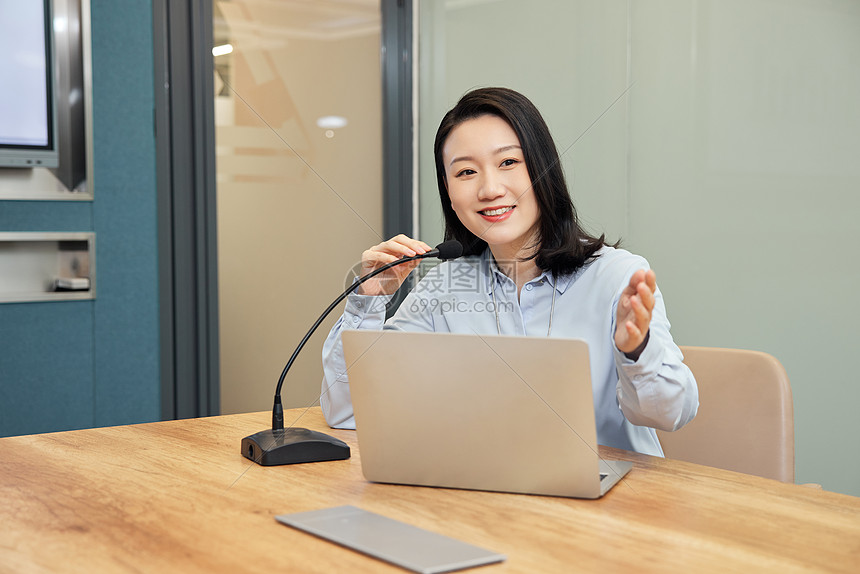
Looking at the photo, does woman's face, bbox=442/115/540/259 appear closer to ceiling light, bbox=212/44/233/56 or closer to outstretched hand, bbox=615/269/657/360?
outstretched hand, bbox=615/269/657/360

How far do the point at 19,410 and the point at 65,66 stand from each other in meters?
1.14

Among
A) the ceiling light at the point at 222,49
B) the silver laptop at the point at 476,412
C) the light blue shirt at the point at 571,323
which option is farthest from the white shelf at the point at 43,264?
the silver laptop at the point at 476,412

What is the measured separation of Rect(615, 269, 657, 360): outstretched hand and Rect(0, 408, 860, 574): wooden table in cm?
17

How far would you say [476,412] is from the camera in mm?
925

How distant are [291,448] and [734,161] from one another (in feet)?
5.40

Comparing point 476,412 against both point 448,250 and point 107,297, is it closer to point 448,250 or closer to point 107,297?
point 448,250

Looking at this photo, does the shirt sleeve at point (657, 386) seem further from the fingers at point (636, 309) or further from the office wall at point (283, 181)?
the office wall at point (283, 181)

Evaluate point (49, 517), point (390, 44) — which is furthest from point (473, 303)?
point (390, 44)

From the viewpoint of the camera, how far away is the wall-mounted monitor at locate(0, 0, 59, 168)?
2486mm

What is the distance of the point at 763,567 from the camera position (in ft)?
2.35

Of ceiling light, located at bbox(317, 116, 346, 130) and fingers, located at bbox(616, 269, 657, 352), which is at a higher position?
ceiling light, located at bbox(317, 116, 346, 130)

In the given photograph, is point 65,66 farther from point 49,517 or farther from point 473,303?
point 49,517

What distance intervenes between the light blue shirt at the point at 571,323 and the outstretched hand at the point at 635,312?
5cm

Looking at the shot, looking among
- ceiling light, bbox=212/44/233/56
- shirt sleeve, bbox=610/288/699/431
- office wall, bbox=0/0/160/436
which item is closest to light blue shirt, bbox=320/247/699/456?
shirt sleeve, bbox=610/288/699/431
